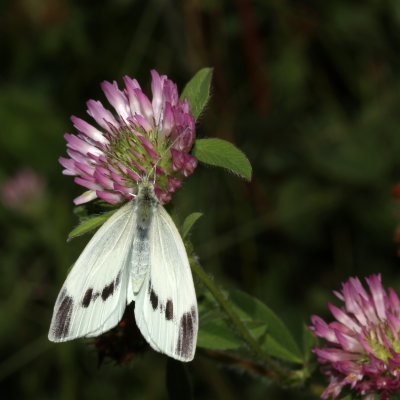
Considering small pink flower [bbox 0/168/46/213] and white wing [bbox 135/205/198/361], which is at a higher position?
white wing [bbox 135/205/198/361]

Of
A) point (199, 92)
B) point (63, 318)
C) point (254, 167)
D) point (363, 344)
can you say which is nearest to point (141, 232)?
point (63, 318)

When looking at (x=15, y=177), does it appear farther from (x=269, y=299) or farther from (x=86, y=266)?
(x=86, y=266)

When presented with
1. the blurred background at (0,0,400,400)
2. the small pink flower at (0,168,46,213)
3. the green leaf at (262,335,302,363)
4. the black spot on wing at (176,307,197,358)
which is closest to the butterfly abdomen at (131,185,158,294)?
the black spot on wing at (176,307,197,358)

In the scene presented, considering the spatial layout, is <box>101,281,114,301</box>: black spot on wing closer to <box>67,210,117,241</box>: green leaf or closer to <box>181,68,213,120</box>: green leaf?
<box>67,210,117,241</box>: green leaf

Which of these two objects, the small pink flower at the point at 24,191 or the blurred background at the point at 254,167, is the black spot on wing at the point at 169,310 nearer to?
the blurred background at the point at 254,167

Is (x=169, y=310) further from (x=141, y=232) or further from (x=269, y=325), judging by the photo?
(x=269, y=325)

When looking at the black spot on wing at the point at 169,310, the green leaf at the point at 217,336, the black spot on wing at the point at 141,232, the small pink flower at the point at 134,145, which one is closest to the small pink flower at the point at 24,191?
the small pink flower at the point at 134,145
